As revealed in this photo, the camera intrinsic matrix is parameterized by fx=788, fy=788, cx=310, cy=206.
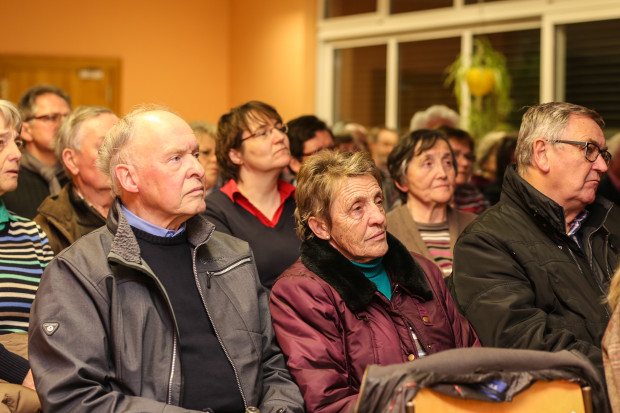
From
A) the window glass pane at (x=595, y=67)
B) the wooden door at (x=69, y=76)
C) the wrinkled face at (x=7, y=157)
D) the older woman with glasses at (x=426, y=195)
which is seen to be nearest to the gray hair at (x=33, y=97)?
the wrinkled face at (x=7, y=157)

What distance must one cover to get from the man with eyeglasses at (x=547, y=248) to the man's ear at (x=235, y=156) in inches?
49.1

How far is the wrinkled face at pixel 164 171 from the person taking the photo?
2.30 m

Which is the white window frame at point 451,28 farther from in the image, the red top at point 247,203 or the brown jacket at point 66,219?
the brown jacket at point 66,219

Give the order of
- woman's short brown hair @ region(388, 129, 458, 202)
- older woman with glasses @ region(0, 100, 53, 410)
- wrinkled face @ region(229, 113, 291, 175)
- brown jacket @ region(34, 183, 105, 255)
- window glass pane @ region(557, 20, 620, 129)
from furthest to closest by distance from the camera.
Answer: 1. window glass pane @ region(557, 20, 620, 129)
2. woman's short brown hair @ region(388, 129, 458, 202)
3. wrinkled face @ region(229, 113, 291, 175)
4. brown jacket @ region(34, 183, 105, 255)
5. older woman with glasses @ region(0, 100, 53, 410)

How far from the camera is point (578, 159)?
9.01 feet

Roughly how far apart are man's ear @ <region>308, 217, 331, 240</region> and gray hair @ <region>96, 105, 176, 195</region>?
571 mm

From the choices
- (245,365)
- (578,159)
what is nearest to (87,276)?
(245,365)

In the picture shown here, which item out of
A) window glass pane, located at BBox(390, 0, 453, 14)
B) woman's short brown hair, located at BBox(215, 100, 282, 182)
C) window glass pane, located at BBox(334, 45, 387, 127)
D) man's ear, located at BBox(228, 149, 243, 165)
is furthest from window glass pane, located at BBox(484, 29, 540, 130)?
man's ear, located at BBox(228, 149, 243, 165)

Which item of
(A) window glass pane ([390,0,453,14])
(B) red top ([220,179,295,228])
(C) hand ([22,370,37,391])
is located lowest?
(C) hand ([22,370,37,391])

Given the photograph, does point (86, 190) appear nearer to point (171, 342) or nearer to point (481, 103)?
point (171, 342)

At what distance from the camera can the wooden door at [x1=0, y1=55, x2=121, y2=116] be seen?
7.83 meters

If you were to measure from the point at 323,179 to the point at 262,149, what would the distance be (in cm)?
107

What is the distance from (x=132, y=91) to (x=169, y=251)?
6295 mm

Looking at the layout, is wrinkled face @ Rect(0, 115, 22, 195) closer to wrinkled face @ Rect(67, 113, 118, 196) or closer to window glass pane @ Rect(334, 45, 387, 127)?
wrinkled face @ Rect(67, 113, 118, 196)
